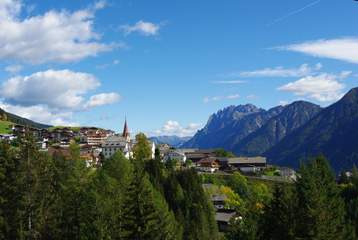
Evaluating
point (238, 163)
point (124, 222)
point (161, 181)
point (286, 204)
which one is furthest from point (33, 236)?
point (238, 163)

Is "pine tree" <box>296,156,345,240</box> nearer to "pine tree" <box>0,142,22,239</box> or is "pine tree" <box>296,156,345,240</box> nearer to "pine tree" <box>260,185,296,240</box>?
"pine tree" <box>260,185,296,240</box>

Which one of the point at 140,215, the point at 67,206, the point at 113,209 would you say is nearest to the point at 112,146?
the point at 67,206

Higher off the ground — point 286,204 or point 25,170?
point 25,170

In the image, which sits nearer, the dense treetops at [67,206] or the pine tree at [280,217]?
the pine tree at [280,217]

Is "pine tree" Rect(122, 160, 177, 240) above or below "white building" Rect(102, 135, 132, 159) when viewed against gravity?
below

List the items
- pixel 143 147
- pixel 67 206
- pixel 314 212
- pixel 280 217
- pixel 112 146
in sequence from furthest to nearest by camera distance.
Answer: pixel 112 146, pixel 143 147, pixel 67 206, pixel 280 217, pixel 314 212

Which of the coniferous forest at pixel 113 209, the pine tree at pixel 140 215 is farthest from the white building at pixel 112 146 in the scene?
the pine tree at pixel 140 215

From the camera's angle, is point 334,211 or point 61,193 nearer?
point 334,211

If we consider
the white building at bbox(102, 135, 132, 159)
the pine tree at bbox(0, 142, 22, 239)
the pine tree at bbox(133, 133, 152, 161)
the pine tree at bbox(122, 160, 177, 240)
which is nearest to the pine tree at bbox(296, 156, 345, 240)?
the pine tree at bbox(122, 160, 177, 240)

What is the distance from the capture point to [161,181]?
8181 cm

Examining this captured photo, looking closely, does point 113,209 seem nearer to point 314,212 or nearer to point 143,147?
point 314,212

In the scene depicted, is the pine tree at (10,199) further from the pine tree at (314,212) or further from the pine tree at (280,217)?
the pine tree at (314,212)

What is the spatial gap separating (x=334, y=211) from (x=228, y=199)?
65.8 meters

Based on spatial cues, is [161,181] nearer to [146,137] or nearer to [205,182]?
[146,137]
